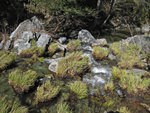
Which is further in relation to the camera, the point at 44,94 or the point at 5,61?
the point at 5,61

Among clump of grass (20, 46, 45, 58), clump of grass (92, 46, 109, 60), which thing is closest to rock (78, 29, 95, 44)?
clump of grass (92, 46, 109, 60)

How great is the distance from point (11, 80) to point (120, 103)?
4.40m

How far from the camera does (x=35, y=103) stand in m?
4.07

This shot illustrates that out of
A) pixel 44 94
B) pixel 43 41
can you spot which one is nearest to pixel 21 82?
pixel 44 94

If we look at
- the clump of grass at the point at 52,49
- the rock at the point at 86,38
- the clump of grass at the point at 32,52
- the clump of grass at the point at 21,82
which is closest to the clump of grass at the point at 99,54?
the clump of grass at the point at 52,49

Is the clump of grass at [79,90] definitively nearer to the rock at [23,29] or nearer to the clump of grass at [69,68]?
the clump of grass at [69,68]

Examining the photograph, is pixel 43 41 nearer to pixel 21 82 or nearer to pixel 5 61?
pixel 5 61

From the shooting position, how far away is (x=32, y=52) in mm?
7707

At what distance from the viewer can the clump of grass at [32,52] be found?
7.65 meters

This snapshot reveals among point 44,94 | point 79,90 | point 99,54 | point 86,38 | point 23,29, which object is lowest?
point 86,38

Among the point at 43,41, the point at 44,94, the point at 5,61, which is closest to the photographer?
the point at 44,94

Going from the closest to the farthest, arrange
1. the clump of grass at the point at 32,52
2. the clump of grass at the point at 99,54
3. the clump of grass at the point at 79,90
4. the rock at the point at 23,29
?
the clump of grass at the point at 79,90, the clump of grass at the point at 32,52, the clump of grass at the point at 99,54, the rock at the point at 23,29

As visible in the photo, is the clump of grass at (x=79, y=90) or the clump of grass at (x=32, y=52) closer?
the clump of grass at (x=79, y=90)

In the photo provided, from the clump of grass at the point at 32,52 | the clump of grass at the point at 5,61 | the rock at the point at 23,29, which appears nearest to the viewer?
the clump of grass at the point at 5,61
